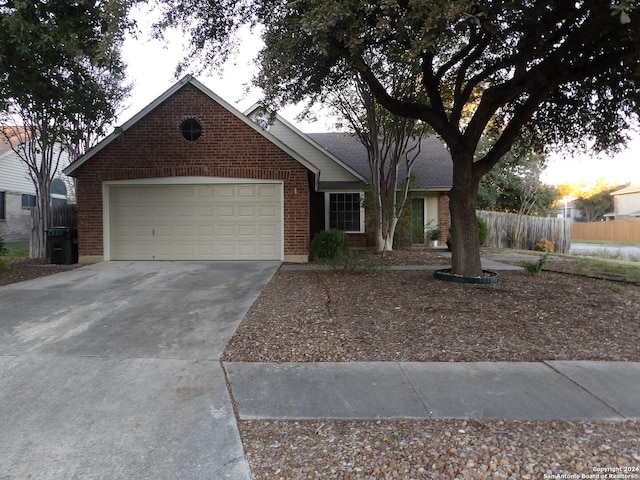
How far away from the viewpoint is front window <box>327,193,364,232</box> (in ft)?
58.5

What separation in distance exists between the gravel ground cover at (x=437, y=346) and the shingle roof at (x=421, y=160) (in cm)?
766

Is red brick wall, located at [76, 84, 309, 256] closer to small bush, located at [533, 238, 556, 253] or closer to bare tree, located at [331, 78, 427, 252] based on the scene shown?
bare tree, located at [331, 78, 427, 252]

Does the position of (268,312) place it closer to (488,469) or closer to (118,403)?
(118,403)

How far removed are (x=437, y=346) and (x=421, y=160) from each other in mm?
15188

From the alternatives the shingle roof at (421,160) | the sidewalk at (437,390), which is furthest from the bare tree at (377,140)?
the sidewalk at (437,390)

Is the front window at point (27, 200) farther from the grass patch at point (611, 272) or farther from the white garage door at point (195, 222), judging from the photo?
the grass patch at point (611, 272)

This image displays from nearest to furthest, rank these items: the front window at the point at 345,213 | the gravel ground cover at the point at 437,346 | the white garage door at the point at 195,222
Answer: the gravel ground cover at the point at 437,346, the white garage door at the point at 195,222, the front window at the point at 345,213

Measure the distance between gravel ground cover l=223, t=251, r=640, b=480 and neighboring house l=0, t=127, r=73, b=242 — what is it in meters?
18.6

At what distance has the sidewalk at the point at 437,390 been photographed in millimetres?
3480

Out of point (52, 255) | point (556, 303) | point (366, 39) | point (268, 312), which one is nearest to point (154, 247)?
point (52, 255)

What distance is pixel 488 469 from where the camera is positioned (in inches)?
107

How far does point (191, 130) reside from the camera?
475 inches

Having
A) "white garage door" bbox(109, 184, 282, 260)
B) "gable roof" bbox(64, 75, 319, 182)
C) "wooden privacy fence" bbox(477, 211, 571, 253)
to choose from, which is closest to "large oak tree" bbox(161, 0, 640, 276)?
"gable roof" bbox(64, 75, 319, 182)

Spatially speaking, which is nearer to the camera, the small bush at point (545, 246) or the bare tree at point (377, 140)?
the bare tree at point (377, 140)
